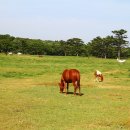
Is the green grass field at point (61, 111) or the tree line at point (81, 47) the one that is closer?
the green grass field at point (61, 111)

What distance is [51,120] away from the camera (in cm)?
1304

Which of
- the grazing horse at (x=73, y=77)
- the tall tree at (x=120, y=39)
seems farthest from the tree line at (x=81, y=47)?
the grazing horse at (x=73, y=77)

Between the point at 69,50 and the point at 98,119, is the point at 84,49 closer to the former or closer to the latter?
the point at 69,50

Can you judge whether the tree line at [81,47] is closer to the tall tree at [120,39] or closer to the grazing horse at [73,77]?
the tall tree at [120,39]

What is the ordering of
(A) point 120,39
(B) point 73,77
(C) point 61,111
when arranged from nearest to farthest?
(C) point 61,111
(B) point 73,77
(A) point 120,39

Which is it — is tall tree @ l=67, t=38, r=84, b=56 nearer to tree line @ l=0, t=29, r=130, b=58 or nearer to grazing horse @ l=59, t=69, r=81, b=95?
tree line @ l=0, t=29, r=130, b=58

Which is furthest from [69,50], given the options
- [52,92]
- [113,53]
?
[52,92]

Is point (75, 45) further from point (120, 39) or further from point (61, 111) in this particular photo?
point (61, 111)

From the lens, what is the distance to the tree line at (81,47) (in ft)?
306

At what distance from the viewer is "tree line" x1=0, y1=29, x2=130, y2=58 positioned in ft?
306

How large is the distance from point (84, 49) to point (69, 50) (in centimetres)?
511

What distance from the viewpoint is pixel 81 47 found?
96.9m

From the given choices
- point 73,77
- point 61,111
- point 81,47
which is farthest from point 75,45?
point 61,111

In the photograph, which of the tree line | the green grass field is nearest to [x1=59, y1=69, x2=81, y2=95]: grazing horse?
the green grass field
